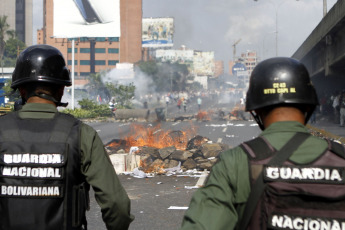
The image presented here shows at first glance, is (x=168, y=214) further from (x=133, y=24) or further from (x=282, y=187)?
(x=133, y=24)

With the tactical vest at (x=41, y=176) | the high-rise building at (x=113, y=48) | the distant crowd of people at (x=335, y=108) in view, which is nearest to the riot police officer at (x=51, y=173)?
the tactical vest at (x=41, y=176)

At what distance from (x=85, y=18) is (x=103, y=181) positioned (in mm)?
54877

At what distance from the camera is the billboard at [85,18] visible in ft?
182

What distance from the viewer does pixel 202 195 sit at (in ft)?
7.24

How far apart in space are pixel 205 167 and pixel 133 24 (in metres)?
121

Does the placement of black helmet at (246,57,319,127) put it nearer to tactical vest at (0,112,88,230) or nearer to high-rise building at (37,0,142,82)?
tactical vest at (0,112,88,230)

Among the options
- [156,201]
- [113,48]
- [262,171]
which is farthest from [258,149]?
[113,48]

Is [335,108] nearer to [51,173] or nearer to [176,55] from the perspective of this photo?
[51,173]

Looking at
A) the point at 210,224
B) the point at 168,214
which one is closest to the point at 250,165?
the point at 210,224

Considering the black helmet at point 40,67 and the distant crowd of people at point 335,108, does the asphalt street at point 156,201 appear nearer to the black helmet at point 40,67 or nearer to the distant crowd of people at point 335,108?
the black helmet at point 40,67

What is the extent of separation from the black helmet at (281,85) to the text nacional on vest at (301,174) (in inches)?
12.5

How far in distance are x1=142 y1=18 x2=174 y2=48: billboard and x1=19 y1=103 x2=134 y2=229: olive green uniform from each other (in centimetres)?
14023

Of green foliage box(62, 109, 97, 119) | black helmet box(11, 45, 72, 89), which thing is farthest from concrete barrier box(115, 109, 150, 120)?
black helmet box(11, 45, 72, 89)

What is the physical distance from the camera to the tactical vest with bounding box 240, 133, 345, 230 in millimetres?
2143
